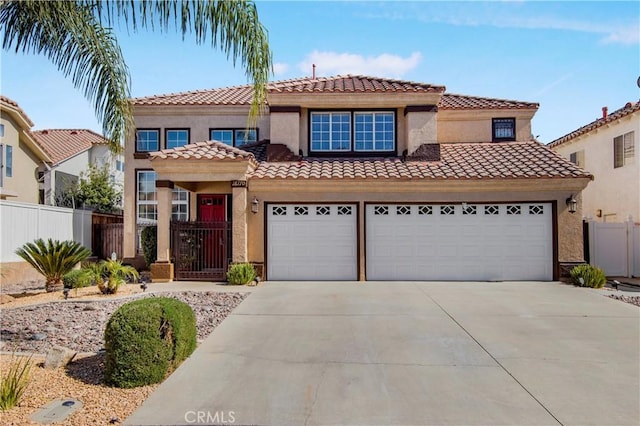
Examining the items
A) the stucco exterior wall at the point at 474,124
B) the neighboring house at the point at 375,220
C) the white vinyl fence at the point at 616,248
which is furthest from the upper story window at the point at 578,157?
the neighboring house at the point at 375,220

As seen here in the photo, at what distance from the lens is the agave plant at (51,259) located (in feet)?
39.1

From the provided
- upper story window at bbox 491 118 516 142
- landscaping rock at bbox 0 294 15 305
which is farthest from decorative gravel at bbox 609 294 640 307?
landscaping rock at bbox 0 294 15 305

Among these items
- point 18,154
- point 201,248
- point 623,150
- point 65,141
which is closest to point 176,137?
point 201,248

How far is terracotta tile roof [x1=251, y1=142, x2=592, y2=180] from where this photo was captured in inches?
552

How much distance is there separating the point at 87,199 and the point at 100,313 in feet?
63.7

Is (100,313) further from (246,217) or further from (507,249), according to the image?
(507,249)

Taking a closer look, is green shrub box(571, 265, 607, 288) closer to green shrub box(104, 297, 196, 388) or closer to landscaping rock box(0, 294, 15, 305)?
green shrub box(104, 297, 196, 388)

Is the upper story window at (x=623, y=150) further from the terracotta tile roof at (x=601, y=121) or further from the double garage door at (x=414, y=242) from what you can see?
the double garage door at (x=414, y=242)

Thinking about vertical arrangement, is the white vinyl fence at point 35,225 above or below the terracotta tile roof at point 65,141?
below

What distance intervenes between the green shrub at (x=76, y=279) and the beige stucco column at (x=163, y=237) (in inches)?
96.2

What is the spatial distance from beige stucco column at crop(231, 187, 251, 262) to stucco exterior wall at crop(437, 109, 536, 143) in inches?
341

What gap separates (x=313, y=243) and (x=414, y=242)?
313cm

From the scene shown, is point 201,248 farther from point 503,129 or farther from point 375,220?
point 503,129

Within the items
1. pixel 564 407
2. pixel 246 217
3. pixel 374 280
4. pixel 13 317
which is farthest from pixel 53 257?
pixel 564 407
